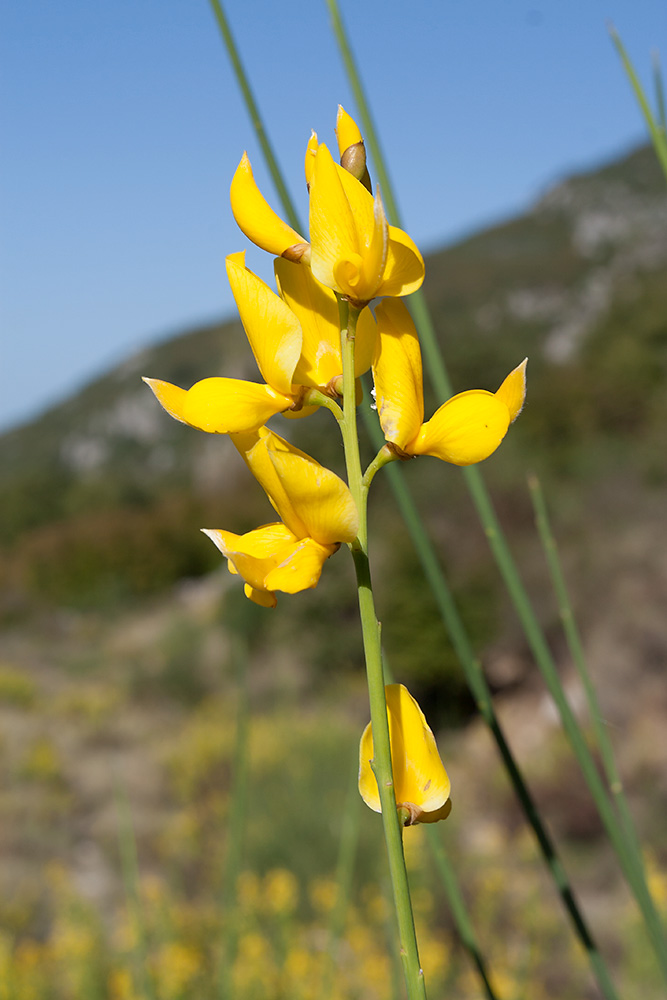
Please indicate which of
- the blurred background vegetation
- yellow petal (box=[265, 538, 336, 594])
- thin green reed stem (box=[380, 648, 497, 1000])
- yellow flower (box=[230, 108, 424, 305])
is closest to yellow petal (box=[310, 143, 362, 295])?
yellow flower (box=[230, 108, 424, 305])

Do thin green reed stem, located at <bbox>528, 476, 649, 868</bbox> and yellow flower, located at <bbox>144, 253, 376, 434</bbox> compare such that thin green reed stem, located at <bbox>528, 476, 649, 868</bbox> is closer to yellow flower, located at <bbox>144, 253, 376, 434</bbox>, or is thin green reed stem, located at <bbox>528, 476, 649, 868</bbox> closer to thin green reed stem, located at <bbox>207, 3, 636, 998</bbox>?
thin green reed stem, located at <bbox>207, 3, 636, 998</bbox>

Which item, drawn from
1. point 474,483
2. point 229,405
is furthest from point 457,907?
point 229,405

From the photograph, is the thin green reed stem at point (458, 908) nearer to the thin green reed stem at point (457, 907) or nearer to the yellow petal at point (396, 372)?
the thin green reed stem at point (457, 907)

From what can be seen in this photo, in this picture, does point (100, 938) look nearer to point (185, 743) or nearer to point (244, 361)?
point (185, 743)

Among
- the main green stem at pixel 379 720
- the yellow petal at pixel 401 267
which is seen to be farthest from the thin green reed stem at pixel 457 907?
the yellow petal at pixel 401 267

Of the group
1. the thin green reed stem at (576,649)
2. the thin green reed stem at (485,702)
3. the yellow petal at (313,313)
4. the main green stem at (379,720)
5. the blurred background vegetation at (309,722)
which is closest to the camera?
the main green stem at (379,720)

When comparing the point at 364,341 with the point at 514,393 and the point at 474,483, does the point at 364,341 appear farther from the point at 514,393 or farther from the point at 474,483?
the point at 474,483

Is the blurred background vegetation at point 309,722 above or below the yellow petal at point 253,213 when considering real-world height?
below
